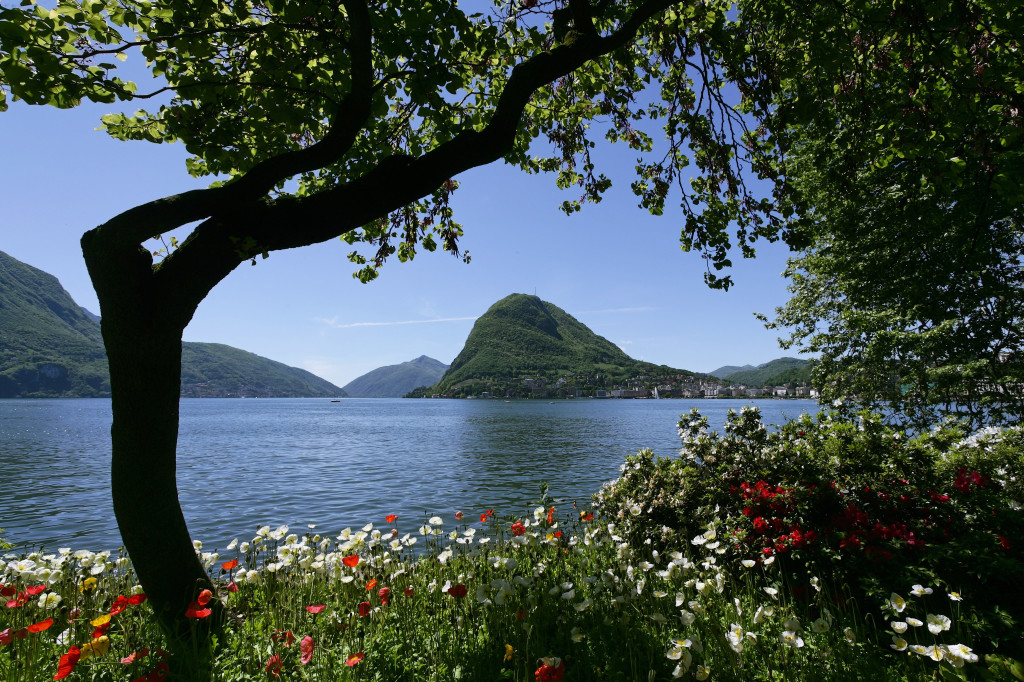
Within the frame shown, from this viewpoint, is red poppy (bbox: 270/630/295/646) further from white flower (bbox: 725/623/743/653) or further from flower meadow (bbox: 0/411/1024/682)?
white flower (bbox: 725/623/743/653)

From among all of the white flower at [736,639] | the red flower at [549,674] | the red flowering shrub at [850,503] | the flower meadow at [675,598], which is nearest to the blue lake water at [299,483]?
the red flowering shrub at [850,503]

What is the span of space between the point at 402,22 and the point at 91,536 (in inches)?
622

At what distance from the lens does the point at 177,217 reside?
4.14 meters

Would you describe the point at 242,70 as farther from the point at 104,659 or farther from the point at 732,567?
the point at 732,567

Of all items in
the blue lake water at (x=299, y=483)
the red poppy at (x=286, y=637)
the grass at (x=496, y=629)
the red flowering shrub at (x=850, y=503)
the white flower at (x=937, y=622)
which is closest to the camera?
the white flower at (x=937, y=622)

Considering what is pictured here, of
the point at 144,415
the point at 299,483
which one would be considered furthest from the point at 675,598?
the point at 299,483

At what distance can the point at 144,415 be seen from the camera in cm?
404

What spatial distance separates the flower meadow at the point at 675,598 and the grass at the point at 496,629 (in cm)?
2

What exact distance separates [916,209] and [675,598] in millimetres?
10569

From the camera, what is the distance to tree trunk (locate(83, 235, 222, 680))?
4004 mm

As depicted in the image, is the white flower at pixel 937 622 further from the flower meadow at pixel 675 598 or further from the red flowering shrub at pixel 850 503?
the red flowering shrub at pixel 850 503

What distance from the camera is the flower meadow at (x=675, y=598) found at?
3553 millimetres

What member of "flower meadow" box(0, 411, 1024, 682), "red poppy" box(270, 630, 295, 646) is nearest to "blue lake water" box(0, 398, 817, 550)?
"flower meadow" box(0, 411, 1024, 682)

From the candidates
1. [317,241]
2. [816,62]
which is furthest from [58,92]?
[816,62]
